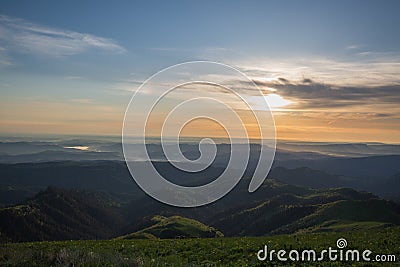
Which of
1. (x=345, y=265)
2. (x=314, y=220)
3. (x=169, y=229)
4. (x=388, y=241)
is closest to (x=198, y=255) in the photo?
(x=345, y=265)

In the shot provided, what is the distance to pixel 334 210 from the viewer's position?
133000 mm

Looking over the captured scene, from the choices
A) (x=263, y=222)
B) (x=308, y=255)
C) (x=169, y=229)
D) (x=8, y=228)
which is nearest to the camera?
A: (x=308, y=255)

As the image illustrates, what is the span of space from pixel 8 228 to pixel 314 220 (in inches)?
6599

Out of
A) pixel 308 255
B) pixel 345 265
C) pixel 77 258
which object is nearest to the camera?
pixel 77 258

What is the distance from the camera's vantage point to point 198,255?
2141 cm

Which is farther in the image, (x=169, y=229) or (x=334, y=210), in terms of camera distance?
(x=334, y=210)

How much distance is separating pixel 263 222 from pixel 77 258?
182524mm

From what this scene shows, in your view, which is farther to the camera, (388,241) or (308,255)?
(388,241)

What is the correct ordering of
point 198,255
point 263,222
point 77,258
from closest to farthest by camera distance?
1. point 77,258
2. point 198,255
3. point 263,222

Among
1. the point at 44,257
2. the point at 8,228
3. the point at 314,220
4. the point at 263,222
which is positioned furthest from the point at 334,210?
the point at 8,228

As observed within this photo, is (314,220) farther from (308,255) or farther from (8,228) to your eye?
(8,228)

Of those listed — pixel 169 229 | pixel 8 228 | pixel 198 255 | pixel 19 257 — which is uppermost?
pixel 19 257

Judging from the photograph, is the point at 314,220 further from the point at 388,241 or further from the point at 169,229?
the point at 388,241

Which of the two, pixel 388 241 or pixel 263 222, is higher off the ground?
pixel 388 241
